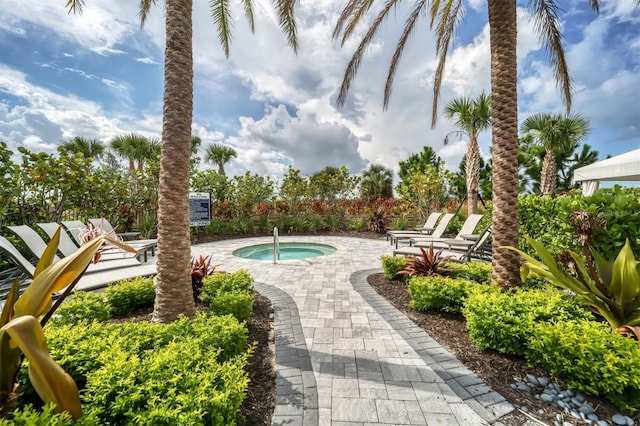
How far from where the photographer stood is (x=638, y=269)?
2.96m

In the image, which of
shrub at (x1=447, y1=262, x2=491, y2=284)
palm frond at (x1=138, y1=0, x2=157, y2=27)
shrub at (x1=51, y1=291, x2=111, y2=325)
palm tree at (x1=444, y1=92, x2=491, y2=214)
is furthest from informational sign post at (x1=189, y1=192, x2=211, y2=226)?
palm tree at (x1=444, y1=92, x2=491, y2=214)

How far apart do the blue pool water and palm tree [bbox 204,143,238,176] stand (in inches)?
553

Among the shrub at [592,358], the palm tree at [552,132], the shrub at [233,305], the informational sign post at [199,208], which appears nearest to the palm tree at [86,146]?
the informational sign post at [199,208]

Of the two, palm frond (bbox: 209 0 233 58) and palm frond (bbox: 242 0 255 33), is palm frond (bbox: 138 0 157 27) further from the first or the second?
palm frond (bbox: 242 0 255 33)

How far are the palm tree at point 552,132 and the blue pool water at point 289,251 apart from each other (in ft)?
50.9

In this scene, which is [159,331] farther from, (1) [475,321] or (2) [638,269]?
(2) [638,269]

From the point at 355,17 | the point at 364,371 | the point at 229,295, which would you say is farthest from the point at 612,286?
the point at 355,17

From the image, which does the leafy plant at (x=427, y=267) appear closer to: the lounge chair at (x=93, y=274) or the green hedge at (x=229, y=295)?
the green hedge at (x=229, y=295)

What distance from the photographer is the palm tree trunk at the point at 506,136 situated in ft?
12.4

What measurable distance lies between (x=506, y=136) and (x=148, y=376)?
4873 millimetres

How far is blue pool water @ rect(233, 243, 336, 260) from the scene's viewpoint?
32.0 feet

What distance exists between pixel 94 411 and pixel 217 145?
2375cm

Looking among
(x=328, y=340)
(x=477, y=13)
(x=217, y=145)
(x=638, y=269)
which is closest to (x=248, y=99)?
(x=477, y=13)

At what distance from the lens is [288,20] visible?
5.19 meters
